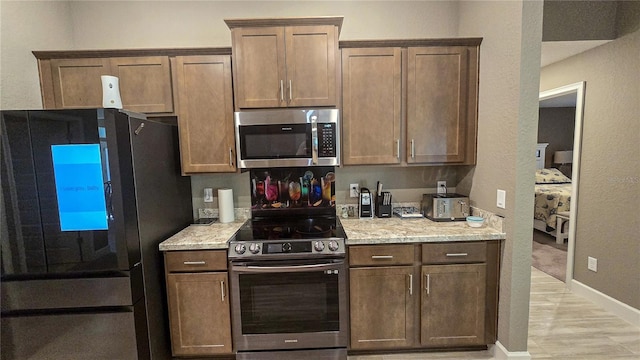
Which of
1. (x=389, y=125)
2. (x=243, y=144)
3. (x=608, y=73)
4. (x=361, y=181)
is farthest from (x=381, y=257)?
(x=608, y=73)

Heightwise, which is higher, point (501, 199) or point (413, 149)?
point (413, 149)

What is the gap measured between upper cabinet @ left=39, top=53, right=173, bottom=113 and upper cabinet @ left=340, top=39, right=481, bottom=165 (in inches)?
56.3

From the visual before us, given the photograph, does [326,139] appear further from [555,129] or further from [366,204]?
[555,129]

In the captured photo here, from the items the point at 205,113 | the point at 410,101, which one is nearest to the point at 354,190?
the point at 410,101

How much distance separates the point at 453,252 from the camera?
1966 mm

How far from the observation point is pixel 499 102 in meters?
1.97

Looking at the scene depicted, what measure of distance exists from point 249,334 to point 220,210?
40.2 inches

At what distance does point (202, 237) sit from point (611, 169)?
355cm

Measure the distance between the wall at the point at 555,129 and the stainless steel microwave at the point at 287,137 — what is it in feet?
22.6

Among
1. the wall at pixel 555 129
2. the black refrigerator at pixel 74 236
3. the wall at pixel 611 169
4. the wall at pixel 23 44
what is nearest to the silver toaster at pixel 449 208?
the wall at pixel 611 169

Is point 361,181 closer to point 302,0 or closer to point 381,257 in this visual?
point 381,257

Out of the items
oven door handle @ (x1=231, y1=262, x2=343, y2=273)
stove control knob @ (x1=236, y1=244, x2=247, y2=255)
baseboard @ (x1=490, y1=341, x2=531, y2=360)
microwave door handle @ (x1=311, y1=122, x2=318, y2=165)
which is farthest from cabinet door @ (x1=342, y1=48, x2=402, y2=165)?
baseboard @ (x1=490, y1=341, x2=531, y2=360)

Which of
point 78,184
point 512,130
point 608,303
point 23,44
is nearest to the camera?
point 78,184

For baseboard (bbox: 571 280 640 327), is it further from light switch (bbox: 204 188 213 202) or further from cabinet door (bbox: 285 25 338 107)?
light switch (bbox: 204 188 213 202)
